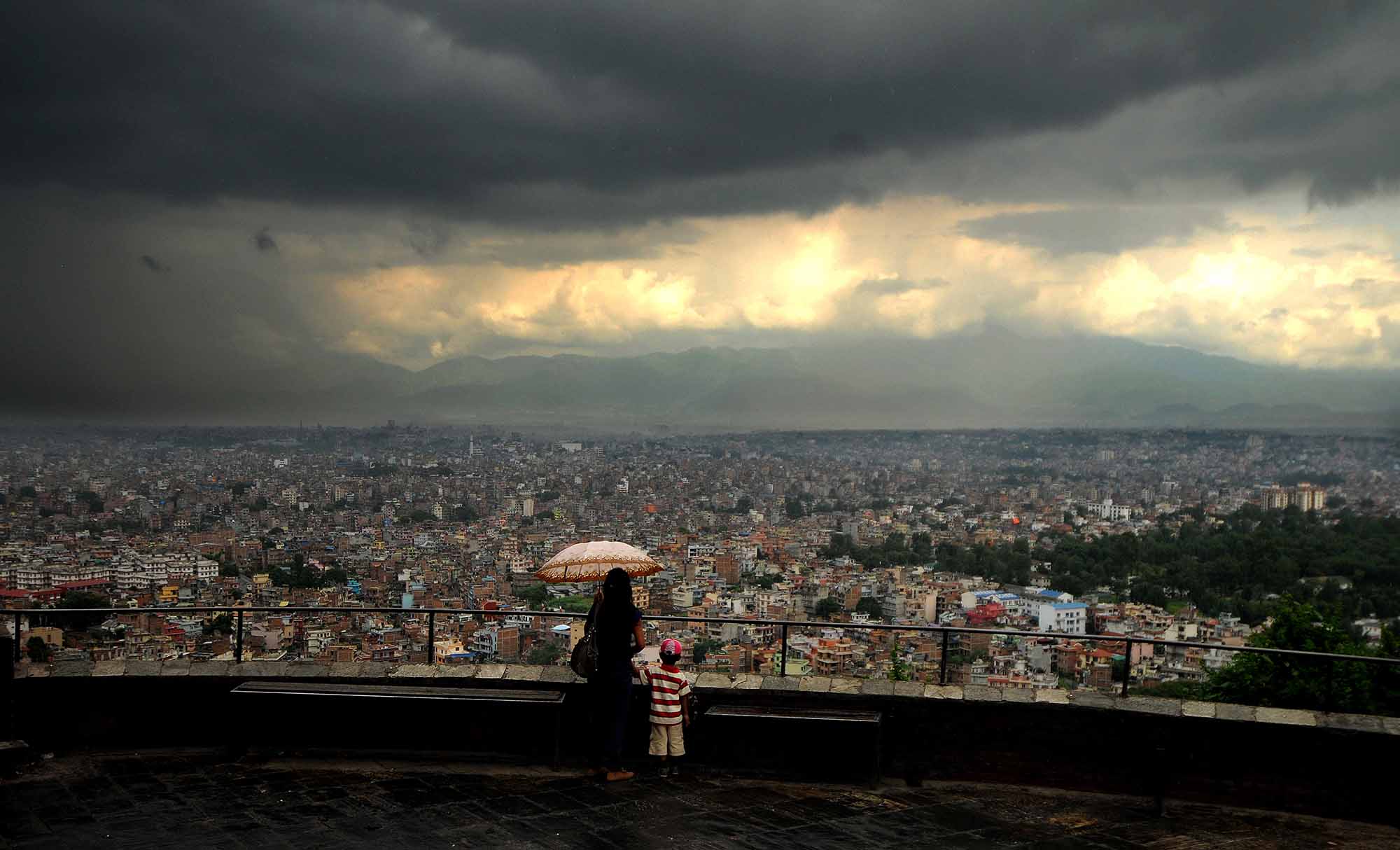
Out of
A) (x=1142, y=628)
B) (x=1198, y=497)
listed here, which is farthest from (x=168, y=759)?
(x=1198, y=497)

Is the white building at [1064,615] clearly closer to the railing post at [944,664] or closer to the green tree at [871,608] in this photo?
the green tree at [871,608]

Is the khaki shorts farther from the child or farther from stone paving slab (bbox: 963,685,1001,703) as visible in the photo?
stone paving slab (bbox: 963,685,1001,703)

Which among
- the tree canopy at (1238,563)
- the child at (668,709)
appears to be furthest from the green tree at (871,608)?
the child at (668,709)

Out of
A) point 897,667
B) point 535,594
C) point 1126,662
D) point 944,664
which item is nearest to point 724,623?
point 944,664

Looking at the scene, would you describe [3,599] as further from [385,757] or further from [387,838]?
[387,838]

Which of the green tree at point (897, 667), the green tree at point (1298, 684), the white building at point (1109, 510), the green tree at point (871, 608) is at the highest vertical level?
the green tree at point (897, 667)

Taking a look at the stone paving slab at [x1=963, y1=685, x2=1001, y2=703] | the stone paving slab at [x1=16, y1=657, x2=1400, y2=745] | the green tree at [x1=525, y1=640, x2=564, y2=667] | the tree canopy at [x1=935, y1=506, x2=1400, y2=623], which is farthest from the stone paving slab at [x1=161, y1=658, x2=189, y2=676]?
the tree canopy at [x1=935, y1=506, x2=1400, y2=623]

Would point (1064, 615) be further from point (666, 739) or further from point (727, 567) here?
point (666, 739)
